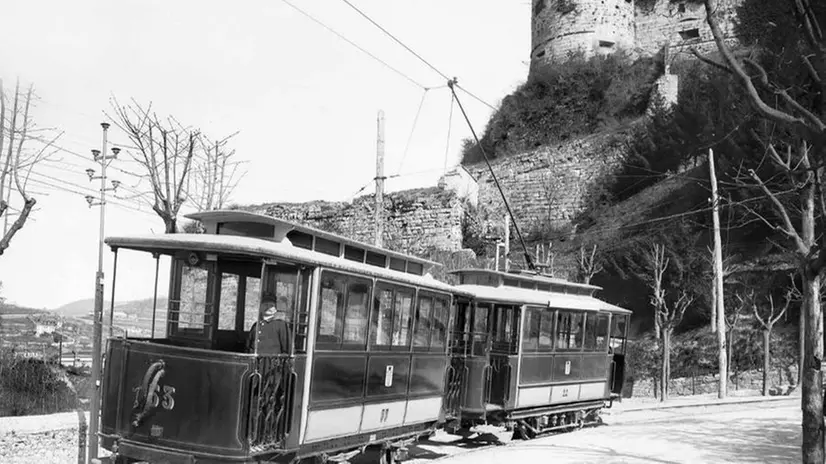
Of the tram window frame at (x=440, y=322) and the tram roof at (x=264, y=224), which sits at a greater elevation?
the tram roof at (x=264, y=224)

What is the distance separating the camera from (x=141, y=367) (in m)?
8.94

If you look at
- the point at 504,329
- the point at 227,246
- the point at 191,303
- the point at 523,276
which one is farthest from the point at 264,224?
the point at 523,276

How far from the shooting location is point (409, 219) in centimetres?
4488

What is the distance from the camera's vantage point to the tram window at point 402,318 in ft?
37.5

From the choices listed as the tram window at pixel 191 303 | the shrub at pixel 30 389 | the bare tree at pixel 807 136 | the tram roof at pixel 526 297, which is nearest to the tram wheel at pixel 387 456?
the tram roof at pixel 526 297

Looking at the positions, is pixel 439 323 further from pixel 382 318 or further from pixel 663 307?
pixel 663 307

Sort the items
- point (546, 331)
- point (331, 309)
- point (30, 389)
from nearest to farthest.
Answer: point (331, 309) < point (546, 331) < point (30, 389)

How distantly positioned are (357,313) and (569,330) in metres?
7.75

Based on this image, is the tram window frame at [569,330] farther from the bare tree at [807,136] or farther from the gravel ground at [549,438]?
the bare tree at [807,136]

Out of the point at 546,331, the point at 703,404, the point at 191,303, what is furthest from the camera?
the point at 703,404

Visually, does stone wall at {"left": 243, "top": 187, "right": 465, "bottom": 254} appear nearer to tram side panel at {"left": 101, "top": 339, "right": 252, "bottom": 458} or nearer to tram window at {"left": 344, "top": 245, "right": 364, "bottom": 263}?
tram window at {"left": 344, "top": 245, "right": 364, "bottom": 263}

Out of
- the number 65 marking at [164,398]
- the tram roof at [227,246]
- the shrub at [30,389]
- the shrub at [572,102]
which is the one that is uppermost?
the shrub at [572,102]

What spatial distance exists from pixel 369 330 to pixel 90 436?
12.8 feet

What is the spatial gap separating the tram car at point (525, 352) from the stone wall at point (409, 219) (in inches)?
990
